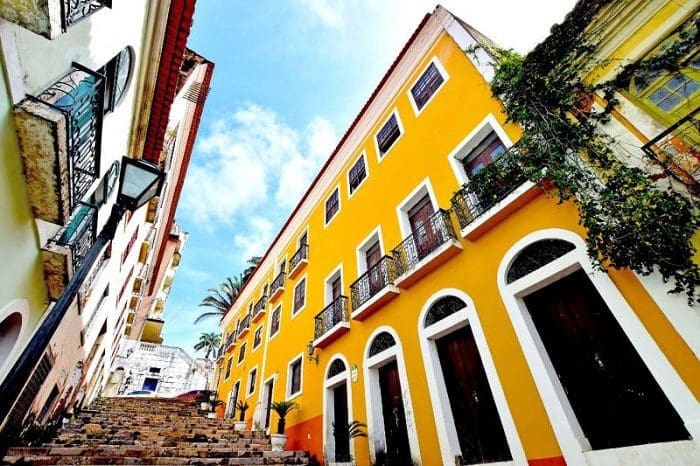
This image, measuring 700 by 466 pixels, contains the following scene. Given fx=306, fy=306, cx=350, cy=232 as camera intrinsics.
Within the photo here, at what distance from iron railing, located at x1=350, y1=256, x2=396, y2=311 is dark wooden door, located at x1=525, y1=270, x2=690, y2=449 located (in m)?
3.51

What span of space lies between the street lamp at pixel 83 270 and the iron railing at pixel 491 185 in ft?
17.5

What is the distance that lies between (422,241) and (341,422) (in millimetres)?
5616

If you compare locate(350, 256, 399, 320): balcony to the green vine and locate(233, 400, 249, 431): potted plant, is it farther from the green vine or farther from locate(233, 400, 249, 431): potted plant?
locate(233, 400, 249, 431): potted plant

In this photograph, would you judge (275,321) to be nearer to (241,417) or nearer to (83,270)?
(241,417)

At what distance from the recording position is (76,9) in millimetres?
3273

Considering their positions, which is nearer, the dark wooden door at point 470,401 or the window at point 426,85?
the dark wooden door at point 470,401

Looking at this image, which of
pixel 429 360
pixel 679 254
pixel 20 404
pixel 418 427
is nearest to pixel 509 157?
pixel 679 254

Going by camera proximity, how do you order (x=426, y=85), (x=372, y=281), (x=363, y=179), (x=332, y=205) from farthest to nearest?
(x=332, y=205), (x=363, y=179), (x=426, y=85), (x=372, y=281)

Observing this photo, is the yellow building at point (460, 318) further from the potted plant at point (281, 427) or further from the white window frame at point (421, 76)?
the potted plant at point (281, 427)

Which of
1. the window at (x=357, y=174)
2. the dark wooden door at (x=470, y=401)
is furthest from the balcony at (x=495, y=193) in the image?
the window at (x=357, y=174)

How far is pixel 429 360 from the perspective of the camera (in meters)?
6.20

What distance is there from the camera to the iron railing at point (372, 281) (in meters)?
7.96

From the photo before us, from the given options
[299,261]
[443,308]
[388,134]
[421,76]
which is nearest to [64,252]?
[443,308]

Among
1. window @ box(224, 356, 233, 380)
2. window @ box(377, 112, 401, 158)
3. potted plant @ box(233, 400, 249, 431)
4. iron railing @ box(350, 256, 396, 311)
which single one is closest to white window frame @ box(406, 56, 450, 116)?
window @ box(377, 112, 401, 158)
